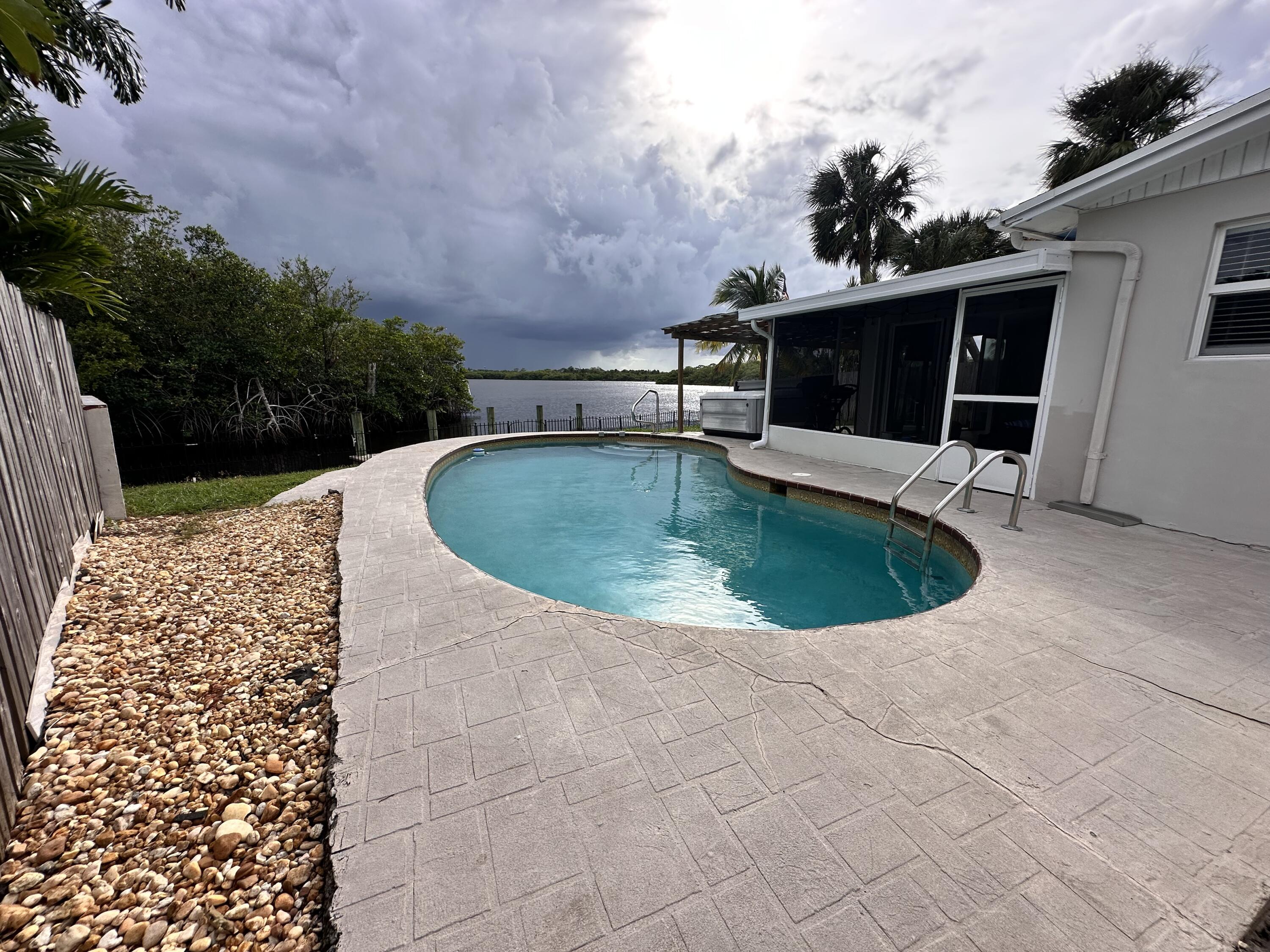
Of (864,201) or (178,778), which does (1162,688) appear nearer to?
(178,778)

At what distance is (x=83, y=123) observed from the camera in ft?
26.7

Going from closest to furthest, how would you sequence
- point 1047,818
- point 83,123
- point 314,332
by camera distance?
point 1047,818
point 83,123
point 314,332

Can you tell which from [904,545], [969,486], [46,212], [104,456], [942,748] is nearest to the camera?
[942,748]

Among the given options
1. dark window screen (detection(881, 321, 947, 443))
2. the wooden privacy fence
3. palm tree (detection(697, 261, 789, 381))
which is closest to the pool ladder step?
Answer: dark window screen (detection(881, 321, 947, 443))

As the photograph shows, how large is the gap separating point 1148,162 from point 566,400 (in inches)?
2128

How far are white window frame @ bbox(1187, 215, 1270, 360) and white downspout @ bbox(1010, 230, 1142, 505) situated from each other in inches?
17.8

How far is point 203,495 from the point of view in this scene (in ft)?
19.0

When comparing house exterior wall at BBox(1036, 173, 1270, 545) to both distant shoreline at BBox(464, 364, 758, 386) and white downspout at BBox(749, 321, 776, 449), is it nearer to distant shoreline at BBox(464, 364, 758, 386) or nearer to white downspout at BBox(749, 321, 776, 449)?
white downspout at BBox(749, 321, 776, 449)

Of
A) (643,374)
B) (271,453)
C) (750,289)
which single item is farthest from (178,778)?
(643,374)

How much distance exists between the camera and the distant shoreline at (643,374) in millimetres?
24734

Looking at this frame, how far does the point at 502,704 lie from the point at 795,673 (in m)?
1.31

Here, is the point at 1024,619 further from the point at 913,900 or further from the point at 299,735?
the point at 299,735

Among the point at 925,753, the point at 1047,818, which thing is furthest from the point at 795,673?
the point at 1047,818

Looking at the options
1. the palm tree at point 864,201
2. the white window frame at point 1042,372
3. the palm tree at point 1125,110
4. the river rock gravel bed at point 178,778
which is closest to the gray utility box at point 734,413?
the white window frame at point 1042,372
